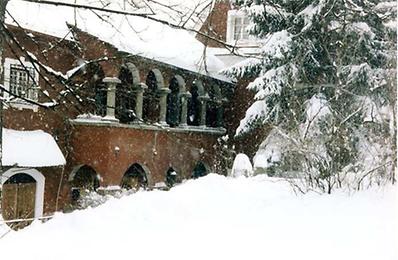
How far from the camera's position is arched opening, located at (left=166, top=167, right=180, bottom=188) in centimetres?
743

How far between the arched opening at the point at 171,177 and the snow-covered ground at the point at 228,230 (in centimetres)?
414

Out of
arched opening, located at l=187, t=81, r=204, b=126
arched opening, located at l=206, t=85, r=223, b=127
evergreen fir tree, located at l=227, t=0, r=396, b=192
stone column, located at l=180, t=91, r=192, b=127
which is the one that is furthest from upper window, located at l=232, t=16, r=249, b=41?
arched opening, located at l=187, t=81, r=204, b=126

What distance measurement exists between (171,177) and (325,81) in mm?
4712

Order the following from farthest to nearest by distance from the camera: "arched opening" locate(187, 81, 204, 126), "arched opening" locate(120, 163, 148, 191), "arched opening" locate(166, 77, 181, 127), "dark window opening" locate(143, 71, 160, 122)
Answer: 1. "arched opening" locate(187, 81, 204, 126)
2. "arched opening" locate(166, 77, 181, 127)
3. "arched opening" locate(120, 163, 148, 191)
4. "dark window opening" locate(143, 71, 160, 122)

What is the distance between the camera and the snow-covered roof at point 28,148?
4441mm

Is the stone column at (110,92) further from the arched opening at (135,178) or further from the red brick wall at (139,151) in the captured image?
the arched opening at (135,178)

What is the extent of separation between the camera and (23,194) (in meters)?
5.03

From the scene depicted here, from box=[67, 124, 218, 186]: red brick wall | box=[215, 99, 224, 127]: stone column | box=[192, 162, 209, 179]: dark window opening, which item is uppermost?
box=[215, 99, 224, 127]: stone column

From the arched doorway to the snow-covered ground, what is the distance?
1.75 meters

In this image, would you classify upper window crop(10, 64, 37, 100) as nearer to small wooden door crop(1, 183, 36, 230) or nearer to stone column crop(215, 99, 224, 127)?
small wooden door crop(1, 183, 36, 230)

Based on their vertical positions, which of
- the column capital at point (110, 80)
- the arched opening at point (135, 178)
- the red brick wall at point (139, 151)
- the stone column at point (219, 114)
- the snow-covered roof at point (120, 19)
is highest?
the snow-covered roof at point (120, 19)

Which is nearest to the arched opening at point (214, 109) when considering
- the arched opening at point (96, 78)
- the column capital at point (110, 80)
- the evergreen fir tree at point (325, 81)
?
the column capital at point (110, 80)

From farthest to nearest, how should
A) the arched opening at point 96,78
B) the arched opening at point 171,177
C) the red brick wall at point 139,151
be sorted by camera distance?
the arched opening at point 171,177, the red brick wall at point 139,151, the arched opening at point 96,78

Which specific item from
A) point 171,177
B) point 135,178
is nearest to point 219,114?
point 171,177
